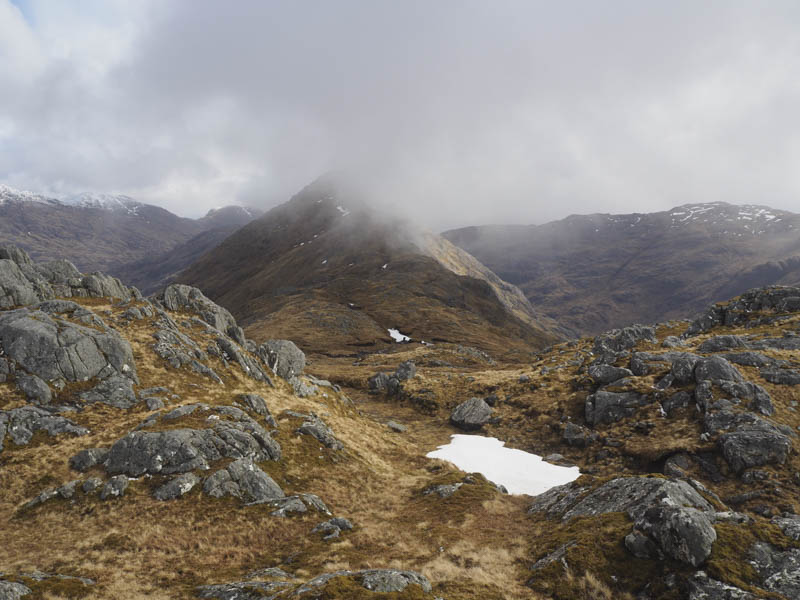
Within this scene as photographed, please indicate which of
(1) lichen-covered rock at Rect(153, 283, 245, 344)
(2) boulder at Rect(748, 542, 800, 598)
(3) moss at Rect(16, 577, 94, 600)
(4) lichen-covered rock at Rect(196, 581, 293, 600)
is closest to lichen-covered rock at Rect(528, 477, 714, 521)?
(2) boulder at Rect(748, 542, 800, 598)

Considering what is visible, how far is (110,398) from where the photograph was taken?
30.5 meters

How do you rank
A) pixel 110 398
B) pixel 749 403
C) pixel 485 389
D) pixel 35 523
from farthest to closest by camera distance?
pixel 485 389, pixel 749 403, pixel 110 398, pixel 35 523

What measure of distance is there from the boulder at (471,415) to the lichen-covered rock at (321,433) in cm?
2191

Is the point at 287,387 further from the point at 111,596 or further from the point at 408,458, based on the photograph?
the point at 111,596

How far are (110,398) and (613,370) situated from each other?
52007mm

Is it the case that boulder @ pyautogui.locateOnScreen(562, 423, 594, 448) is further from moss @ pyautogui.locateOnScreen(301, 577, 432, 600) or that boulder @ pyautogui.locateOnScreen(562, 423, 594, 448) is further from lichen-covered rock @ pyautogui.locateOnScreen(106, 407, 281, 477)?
moss @ pyautogui.locateOnScreen(301, 577, 432, 600)

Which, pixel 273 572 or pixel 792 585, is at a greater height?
pixel 792 585

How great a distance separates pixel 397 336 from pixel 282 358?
406 feet

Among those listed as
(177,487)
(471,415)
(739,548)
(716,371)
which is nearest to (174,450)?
(177,487)

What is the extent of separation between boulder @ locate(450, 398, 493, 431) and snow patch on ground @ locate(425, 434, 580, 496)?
3511 millimetres

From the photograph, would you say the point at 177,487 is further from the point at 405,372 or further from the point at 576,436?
the point at 405,372

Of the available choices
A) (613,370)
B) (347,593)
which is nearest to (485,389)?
(613,370)

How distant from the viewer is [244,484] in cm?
2434

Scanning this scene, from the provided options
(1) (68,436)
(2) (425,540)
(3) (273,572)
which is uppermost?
(1) (68,436)
